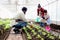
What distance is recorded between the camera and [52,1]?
640 cm

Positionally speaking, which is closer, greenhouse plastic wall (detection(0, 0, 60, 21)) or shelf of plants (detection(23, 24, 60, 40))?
shelf of plants (detection(23, 24, 60, 40))

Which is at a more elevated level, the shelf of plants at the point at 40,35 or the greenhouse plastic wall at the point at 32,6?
the greenhouse plastic wall at the point at 32,6

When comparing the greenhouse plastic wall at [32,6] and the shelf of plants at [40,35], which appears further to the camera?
the greenhouse plastic wall at [32,6]

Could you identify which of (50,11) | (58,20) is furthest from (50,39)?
(50,11)

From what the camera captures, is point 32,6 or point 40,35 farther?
point 32,6

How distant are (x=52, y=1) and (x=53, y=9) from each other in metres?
0.28

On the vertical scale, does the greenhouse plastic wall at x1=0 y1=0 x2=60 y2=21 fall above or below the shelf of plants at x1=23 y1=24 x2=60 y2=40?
above

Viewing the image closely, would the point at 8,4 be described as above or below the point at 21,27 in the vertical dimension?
above

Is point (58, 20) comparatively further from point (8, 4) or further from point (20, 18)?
point (8, 4)

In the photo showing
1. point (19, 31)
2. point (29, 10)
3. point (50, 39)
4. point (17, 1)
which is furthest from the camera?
point (17, 1)

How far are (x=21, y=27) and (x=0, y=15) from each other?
391 cm

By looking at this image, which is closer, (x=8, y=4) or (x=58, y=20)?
(x=58, y=20)

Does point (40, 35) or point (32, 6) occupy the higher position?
point (32, 6)

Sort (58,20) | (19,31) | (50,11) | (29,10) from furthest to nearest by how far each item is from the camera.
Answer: (29,10) → (50,11) → (58,20) → (19,31)
